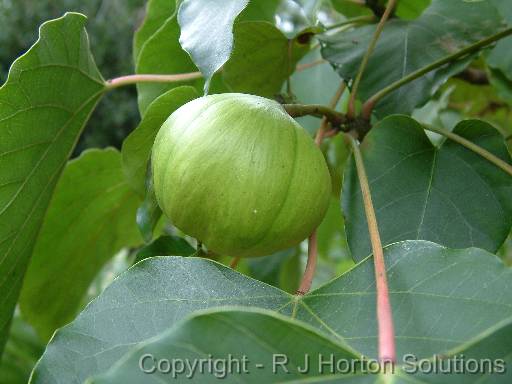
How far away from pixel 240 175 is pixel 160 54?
353mm

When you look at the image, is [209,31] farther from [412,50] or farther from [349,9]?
[349,9]

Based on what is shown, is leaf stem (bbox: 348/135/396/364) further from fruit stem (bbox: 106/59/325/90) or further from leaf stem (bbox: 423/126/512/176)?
fruit stem (bbox: 106/59/325/90)

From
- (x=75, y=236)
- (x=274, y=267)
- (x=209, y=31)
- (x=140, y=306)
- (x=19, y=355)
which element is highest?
(x=209, y=31)

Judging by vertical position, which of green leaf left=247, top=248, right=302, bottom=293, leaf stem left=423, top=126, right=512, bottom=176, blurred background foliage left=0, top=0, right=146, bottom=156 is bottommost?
blurred background foliage left=0, top=0, right=146, bottom=156

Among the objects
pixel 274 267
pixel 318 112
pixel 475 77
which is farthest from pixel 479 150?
pixel 274 267

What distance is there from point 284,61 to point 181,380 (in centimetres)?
55

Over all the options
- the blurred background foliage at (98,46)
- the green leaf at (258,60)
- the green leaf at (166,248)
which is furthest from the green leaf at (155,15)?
the blurred background foliage at (98,46)

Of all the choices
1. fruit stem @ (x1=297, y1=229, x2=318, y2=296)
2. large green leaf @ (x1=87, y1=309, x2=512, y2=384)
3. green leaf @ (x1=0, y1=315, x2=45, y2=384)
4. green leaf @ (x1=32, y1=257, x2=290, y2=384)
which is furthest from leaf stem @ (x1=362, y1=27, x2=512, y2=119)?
green leaf @ (x1=0, y1=315, x2=45, y2=384)

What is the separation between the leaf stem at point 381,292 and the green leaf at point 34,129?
33 centimetres

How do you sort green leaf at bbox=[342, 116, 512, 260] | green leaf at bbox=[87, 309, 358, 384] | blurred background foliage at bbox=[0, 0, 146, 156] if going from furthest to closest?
blurred background foliage at bbox=[0, 0, 146, 156], green leaf at bbox=[342, 116, 512, 260], green leaf at bbox=[87, 309, 358, 384]

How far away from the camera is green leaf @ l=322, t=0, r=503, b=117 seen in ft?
2.52

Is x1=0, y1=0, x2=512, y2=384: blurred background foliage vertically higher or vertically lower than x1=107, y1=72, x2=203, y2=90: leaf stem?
lower

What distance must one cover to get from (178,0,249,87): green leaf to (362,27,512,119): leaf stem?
238 mm

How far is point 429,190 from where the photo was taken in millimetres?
656
